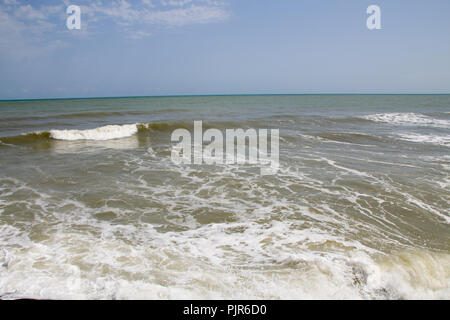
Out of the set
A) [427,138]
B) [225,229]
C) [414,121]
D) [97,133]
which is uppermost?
[414,121]

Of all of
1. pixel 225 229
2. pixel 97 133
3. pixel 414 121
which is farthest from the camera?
pixel 414 121

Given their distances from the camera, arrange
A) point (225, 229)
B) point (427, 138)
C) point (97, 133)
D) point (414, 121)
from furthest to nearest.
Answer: point (414, 121)
point (97, 133)
point (427, 138)
point (225, 229)

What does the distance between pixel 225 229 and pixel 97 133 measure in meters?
13.4

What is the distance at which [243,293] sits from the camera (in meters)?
3.31

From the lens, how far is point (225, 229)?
200 inches

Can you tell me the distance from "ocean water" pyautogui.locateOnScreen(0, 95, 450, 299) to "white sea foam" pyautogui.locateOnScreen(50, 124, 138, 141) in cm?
518

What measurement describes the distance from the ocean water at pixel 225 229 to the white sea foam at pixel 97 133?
204 inches

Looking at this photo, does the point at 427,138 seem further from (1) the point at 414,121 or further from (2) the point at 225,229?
(2) the point at 225,229

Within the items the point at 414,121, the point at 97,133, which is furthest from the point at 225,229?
the point at 414,121

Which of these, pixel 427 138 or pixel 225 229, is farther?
pixel 427 138

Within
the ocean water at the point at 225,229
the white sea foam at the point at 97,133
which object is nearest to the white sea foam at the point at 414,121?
the ocean water at the point at 225,229

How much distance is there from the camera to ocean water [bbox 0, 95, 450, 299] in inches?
136
